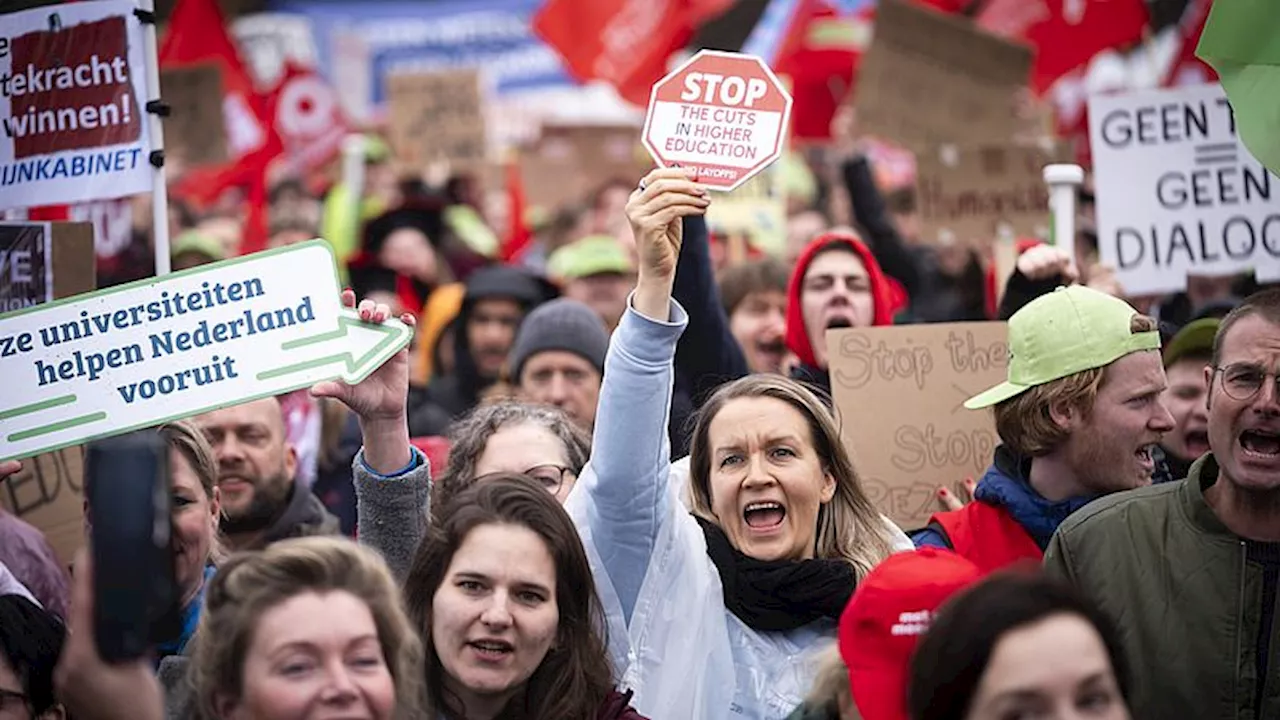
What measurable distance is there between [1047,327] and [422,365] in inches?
191

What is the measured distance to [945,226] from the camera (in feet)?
27.9

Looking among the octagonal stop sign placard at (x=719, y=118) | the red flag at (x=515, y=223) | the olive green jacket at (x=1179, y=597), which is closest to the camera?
the olive green jacket at (x=1179, y=597)

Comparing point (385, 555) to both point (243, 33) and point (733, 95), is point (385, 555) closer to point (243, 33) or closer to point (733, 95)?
point (733, 95)

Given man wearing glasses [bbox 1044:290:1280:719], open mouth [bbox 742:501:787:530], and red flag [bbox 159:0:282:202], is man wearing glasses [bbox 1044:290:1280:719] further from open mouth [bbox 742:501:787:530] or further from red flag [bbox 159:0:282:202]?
red flag [bbox 159:0:282:202]

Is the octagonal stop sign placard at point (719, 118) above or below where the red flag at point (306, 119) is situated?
above

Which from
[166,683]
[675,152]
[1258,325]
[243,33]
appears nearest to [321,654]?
[166,683]

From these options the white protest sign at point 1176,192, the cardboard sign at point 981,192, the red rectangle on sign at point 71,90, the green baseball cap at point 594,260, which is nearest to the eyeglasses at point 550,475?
the red rectangle on sign at point 71,90

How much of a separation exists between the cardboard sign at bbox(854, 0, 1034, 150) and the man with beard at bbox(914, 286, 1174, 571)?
4.64 meters

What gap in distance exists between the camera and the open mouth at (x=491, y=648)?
383cm

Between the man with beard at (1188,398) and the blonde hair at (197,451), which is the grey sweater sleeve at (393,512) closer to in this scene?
the blonde hair at (197,451)

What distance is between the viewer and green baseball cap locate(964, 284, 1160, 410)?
4.74 metres

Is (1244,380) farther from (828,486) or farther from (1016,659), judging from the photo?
(1016,659)

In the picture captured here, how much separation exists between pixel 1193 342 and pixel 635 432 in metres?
2.50

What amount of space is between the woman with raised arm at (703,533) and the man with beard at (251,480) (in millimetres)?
1412
